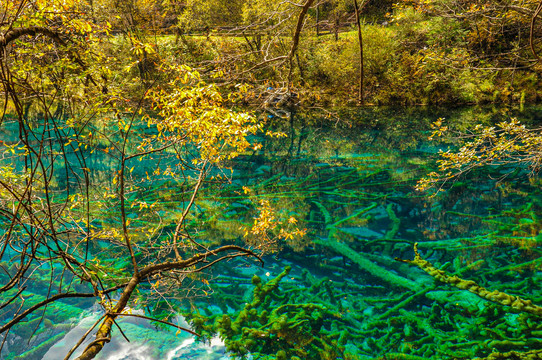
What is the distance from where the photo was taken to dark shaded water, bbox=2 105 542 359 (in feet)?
14.9

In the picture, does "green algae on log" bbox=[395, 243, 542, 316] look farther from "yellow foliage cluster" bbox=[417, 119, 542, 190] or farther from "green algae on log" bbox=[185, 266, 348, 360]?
"green algae on log" bbox=[185, 266, 348, 360]

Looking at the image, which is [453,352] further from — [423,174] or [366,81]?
[366,81]

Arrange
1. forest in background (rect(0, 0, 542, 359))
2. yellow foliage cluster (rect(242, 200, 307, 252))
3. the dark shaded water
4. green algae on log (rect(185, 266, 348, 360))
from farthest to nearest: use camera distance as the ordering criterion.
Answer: yellow foliage cluster (rect(242, 200, 307, 252)), the dark shaded water, green algae on log (rect(185, 266, 348, 360)), forest in background (rect(0, 0, 542, 359))

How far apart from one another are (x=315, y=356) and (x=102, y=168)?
9784 millimetres

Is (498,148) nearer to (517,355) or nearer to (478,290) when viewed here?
(478,290)

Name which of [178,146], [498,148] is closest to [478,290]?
[498,148]

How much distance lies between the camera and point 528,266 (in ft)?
19.0

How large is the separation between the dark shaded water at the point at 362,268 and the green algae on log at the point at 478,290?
4.8 inches

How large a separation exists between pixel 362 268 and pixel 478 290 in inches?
66.5

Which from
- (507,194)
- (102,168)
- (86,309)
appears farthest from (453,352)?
(102,168)

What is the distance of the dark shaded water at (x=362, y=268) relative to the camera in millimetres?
4539

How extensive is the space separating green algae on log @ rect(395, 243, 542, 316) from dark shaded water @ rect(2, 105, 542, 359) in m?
0.12

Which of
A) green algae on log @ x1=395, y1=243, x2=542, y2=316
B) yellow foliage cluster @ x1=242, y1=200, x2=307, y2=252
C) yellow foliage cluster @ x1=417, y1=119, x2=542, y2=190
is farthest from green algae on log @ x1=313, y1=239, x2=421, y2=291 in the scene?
yellow foliage cluster @ x1=417, y1=119, x2=542, y2=190

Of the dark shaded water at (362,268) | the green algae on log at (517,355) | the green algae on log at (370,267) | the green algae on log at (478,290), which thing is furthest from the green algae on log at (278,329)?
the green algae on log at (478,290)
